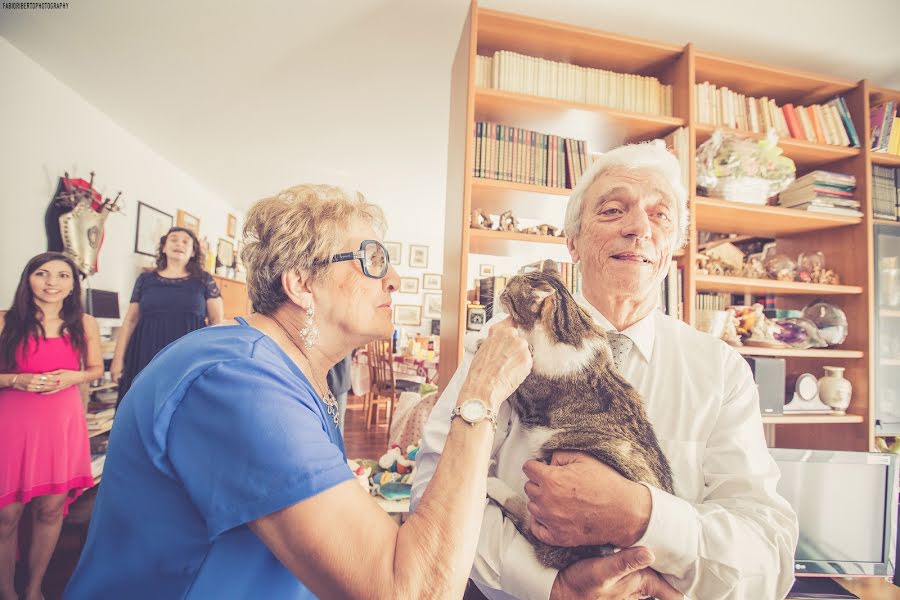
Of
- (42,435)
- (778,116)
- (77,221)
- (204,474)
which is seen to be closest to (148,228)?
(77,221)

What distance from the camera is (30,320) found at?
6.89ft

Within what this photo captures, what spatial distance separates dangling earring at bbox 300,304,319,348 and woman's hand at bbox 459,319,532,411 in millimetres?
379

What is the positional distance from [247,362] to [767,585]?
102 centimetres

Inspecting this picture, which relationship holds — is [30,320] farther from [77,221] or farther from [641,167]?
[641,167]

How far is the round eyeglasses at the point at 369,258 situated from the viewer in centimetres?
93

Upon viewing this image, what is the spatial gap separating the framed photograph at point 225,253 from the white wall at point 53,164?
1.93 metres

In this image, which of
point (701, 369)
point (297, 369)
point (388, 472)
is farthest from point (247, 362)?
point (388, 472)

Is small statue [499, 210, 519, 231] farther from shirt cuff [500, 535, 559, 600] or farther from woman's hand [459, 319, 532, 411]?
shirt cuff [500, 535, 559, 600]

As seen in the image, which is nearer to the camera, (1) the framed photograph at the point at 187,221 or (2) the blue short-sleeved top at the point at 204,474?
(2) the blue short-sleeved top at the point at 204,474

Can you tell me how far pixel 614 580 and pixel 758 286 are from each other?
2056mm

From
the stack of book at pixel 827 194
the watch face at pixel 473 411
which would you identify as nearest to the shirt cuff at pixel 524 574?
the watch face at pixel 473 411

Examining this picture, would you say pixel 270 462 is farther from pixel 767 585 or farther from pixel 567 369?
pixel 767 585

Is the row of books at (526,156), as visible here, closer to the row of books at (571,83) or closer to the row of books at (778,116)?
the row of books at (571,83)

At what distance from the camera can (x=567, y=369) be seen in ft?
2.68
